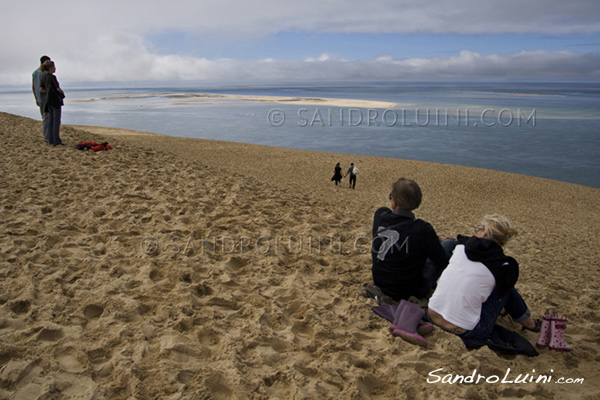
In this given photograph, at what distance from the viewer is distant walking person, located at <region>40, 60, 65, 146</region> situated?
8055 millimetres

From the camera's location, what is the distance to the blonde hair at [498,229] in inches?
113

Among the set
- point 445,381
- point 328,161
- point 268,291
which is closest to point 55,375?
point 268,291

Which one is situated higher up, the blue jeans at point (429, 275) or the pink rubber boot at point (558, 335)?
the blue jeans at point (429, 275)

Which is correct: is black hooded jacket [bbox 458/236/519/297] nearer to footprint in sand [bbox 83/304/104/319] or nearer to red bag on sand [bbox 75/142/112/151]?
footprint in sand [bbox 83/304/104/319]

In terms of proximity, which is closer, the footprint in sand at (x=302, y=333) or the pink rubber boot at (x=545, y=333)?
the footprint in sand at (x=302, y=333)

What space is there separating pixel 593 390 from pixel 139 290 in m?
3.45

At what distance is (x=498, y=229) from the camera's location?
2.88 meters

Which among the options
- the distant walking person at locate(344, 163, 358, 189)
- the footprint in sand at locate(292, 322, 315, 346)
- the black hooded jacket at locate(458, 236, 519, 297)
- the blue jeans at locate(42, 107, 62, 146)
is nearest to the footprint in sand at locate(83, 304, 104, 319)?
the footprint in sand at locate(292, 322, 315, 346)

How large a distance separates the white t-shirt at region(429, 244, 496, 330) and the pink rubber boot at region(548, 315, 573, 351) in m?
0.61

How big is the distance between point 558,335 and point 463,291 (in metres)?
0.87

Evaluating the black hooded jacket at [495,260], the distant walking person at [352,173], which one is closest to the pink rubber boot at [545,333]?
the black hooded jacket at [495,260]

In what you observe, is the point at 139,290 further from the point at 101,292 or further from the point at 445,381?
the point at 445,381

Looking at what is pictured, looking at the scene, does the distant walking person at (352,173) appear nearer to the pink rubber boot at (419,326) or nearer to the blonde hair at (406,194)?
the blonde hair at (406,194)

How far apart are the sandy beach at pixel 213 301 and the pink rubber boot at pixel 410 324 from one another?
0.24ft
